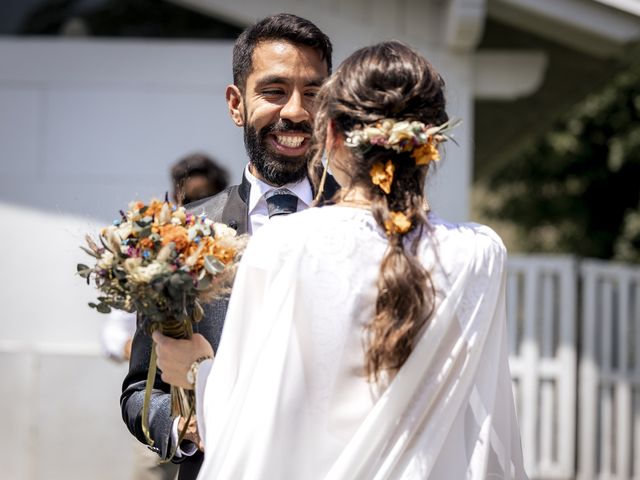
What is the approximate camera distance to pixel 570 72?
368 inches

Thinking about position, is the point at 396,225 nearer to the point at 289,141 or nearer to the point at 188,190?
the point at 289,141

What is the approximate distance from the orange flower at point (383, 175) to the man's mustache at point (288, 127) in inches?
30.6

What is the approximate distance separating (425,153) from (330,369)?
1.64 feet

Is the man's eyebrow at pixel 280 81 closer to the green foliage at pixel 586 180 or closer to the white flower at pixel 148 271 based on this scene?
the white flower at pixel 148 271

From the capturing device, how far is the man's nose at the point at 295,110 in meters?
3.28

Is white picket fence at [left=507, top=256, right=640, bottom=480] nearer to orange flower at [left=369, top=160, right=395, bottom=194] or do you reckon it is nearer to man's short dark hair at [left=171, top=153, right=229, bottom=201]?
man's short dark hair at [left=171, top=153, right=229, bottom=201]

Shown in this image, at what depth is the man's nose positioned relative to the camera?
328 cm

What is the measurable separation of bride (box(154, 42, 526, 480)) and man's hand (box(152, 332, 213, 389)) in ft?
0.46

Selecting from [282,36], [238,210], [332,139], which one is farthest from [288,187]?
[332,139]

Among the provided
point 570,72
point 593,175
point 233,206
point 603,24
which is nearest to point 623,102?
point 593,175

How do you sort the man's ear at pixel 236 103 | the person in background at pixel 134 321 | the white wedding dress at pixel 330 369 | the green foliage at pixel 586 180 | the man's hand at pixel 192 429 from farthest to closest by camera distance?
the green foliage at pixel 586 180 → the person in background at pixel 134 321 → the man's ear at pixel 236 103 → the man's hand at pixel 192 429 → the white wedding dress at pixel 330 369

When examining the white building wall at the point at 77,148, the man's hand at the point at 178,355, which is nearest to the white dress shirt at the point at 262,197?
the man's hand at the point at 178,355

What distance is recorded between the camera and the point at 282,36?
132 inches

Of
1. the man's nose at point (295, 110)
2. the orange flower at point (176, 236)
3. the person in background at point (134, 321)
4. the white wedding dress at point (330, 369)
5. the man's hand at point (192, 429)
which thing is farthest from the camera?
the person in background at point (134, 321)
